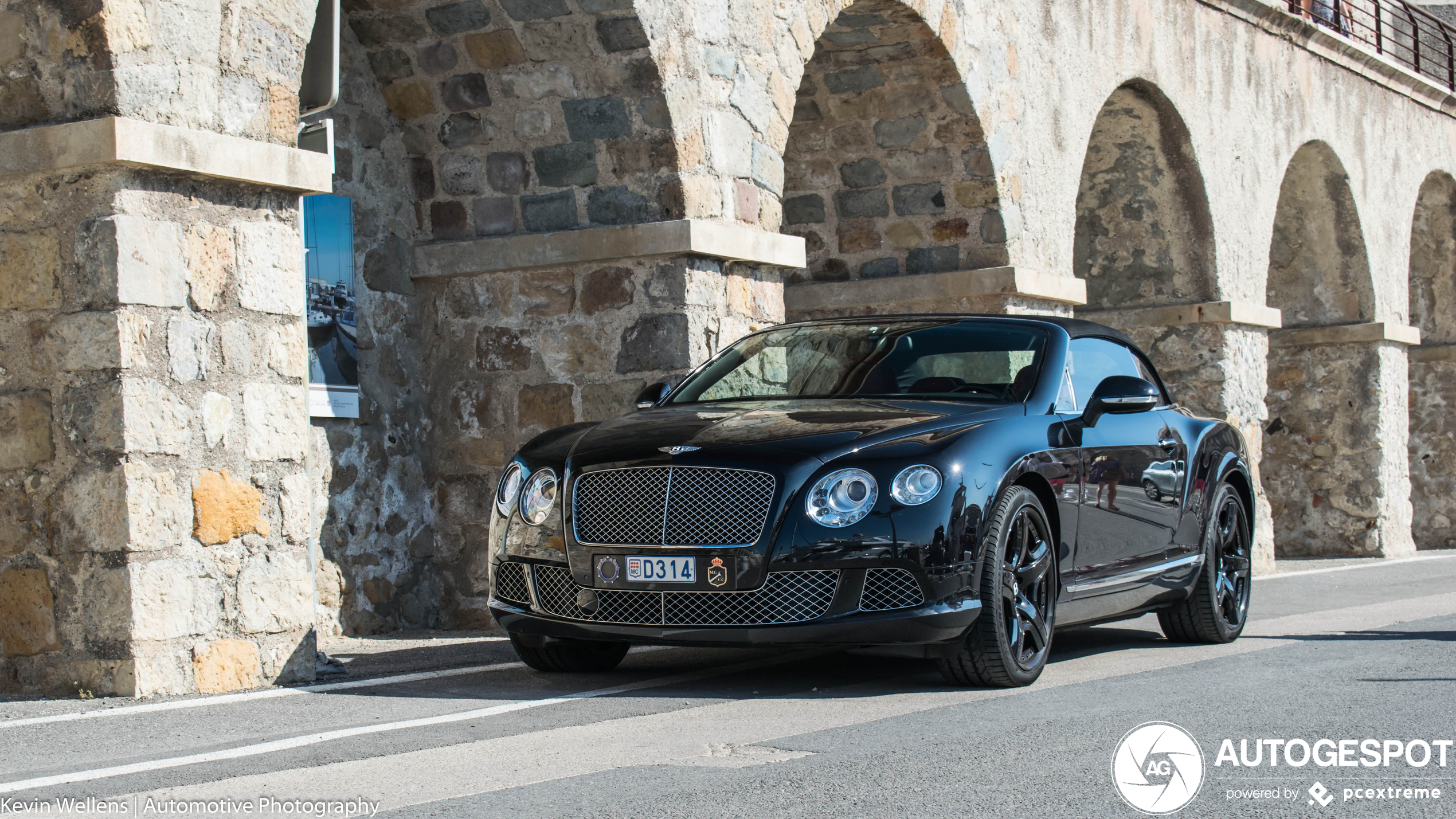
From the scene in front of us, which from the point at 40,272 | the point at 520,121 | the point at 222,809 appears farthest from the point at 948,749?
the point at 520,121

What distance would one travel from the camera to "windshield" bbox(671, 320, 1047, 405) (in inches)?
266

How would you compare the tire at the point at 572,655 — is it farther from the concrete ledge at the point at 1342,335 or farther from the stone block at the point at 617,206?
the concrete ledge at the point at 1342,335

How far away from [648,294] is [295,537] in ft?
9.85

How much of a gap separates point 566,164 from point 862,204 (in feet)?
11.2

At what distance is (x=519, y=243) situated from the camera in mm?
9547

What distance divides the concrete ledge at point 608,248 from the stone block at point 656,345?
0.36 metres

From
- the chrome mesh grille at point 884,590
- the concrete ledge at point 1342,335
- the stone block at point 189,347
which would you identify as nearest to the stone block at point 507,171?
the stone block at point 189,347

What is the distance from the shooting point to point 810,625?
18.6 feet

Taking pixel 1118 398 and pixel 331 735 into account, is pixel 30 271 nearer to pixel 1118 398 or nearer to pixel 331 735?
pixel 331 735

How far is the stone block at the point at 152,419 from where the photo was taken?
6.06m

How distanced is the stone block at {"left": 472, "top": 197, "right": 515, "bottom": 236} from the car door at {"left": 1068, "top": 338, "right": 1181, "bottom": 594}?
12.1 feet

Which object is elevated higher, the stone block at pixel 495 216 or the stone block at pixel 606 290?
the stone block at pixel 495 216

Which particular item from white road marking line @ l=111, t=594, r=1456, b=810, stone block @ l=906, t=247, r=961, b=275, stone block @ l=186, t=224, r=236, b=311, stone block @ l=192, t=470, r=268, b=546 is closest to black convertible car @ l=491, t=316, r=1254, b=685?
white road marking line @ l=111, t=594, r=1456, b=810

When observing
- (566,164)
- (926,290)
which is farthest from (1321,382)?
(566,164)
